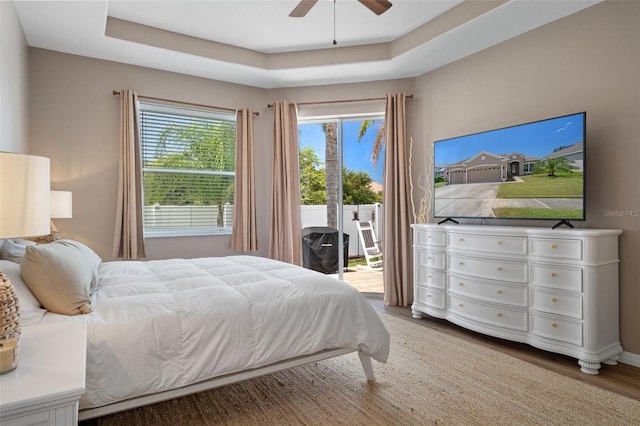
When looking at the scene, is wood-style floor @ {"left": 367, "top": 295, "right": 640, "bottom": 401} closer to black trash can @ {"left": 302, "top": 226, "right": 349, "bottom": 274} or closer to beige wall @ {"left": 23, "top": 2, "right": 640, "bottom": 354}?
beige wall @ {"left": 23, "top": 2, "right": 640, "bottom": 354}

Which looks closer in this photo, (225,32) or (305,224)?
(225,32)

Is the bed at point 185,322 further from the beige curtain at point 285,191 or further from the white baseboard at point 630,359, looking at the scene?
the beige curtain at point 285,191

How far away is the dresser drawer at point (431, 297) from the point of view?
3.62 m

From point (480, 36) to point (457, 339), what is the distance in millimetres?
2694

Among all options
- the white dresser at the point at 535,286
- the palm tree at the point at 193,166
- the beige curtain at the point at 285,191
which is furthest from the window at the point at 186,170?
the white dresser at the point at 535,286

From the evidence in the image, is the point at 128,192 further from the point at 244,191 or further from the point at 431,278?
the point at 431,278

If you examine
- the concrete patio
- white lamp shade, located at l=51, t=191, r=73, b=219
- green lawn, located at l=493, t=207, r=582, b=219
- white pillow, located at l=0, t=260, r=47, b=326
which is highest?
white lamp shade, located at l=51, t=191, r=73, b=219

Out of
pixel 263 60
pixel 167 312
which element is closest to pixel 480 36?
pixel 263 60

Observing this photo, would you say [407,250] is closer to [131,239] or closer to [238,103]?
[238,103]

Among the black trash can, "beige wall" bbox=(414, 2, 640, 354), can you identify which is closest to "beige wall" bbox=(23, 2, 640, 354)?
"beige wall" bbox=(414, 2, 640, 354)

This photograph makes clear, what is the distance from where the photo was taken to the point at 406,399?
2.22 m

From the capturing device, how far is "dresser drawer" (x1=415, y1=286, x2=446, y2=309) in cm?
362

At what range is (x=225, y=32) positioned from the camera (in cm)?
381

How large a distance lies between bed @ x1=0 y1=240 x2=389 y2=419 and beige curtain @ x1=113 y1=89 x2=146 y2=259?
163 centimetres
